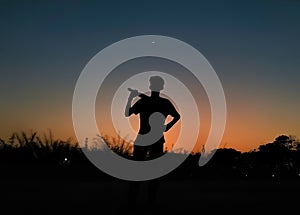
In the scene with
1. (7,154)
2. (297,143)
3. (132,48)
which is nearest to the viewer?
(132,48)

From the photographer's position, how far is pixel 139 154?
17.7ft

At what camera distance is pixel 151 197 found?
223 inches

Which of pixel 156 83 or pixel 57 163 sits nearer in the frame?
pixel 156 83

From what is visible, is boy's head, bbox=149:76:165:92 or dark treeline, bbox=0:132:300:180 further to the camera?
dark treeline, bbox=0:132:300:180

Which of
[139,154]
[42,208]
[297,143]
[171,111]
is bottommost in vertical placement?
[42,208]

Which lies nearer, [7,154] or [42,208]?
[42,208]

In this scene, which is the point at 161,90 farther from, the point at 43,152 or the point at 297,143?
the point at 297,143

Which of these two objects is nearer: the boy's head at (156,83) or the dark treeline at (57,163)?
the boy's head at (156,83)

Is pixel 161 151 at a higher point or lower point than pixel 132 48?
lower

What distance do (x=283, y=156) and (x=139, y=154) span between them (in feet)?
145

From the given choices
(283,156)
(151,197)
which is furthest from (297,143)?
(151,197)

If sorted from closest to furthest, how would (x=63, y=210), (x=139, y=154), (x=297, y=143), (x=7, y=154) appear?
1. (x=63, y=210)
2. (x=139, y=154)
3. (x=7, y=154)
4. (x=297, y=143)

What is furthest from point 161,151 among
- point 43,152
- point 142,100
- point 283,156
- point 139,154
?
point 283,156

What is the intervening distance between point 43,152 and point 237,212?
13.8m
